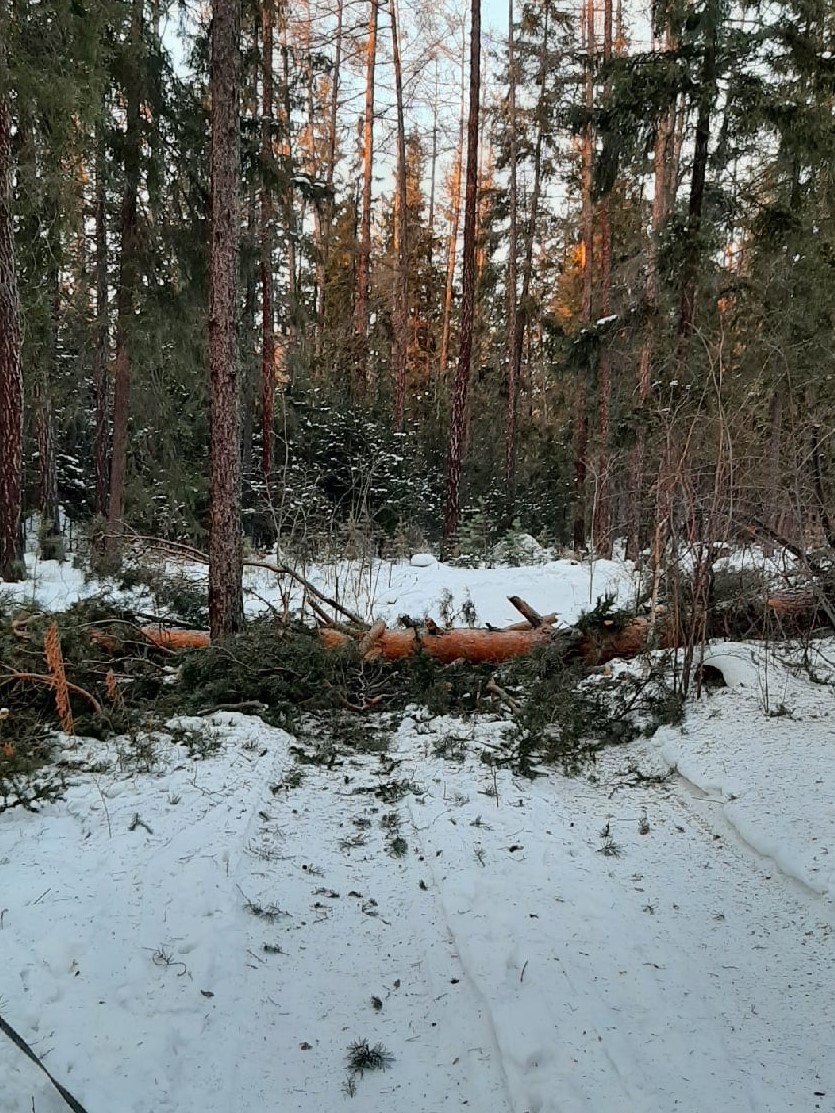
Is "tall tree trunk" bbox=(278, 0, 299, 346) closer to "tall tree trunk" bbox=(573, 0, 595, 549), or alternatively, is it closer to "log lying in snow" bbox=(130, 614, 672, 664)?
"tall tree trunk" bbox=(573, 0, 595, 549)

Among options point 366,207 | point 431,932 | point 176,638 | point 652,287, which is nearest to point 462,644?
point 176,638

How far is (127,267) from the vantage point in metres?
11.2

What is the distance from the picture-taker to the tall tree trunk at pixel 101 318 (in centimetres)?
1085

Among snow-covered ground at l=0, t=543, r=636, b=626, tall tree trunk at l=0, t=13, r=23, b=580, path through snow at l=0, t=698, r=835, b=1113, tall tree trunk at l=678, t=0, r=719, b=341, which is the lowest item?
path through snow at l=0, t=698, r=835, b=1113

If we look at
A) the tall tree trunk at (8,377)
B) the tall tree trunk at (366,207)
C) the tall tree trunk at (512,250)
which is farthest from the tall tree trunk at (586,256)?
the tall tree trunk at (8,377)

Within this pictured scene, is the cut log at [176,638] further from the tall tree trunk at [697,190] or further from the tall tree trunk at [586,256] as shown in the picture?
the tall tree trunk at [586,256]

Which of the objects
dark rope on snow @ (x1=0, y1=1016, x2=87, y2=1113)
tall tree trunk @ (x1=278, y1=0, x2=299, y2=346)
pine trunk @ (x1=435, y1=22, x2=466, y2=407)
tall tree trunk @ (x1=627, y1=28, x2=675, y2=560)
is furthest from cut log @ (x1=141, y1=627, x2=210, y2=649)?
pine trunk @ (x1=435, y1=22, x2=466, y2=407)

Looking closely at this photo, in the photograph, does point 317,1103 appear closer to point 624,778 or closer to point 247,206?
point 624,778

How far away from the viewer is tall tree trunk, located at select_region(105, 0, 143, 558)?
10234mm

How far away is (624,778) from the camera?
4.53 m

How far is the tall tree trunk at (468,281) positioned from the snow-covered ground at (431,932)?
10812 mm

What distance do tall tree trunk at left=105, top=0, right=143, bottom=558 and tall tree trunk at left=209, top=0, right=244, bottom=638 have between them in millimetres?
4027

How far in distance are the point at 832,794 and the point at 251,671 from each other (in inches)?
165

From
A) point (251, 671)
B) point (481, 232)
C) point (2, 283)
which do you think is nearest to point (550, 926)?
point (251, 671)
